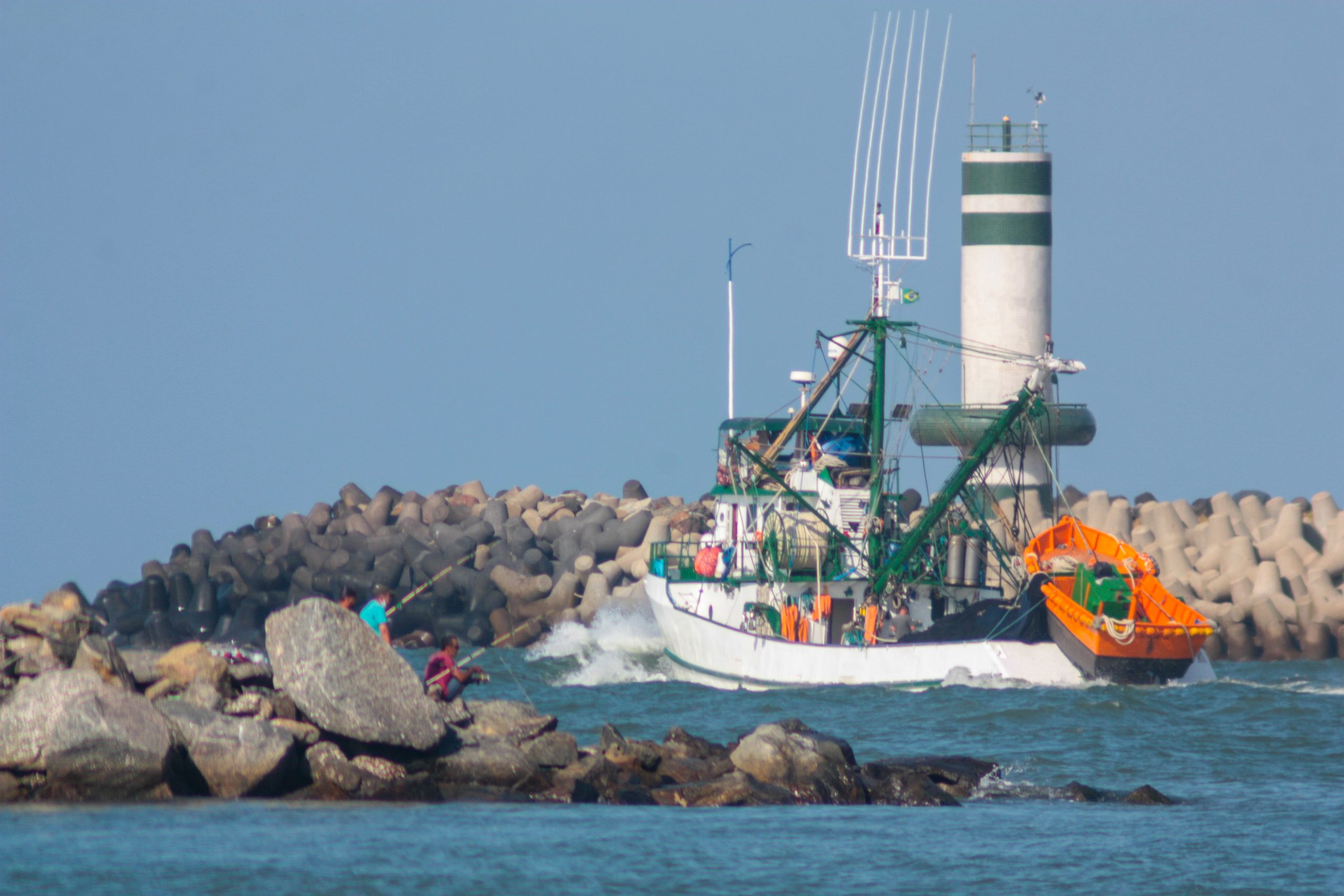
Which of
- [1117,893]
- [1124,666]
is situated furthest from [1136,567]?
[1117,893]

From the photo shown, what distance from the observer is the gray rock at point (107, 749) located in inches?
715

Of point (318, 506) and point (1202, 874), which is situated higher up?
point (318, 506)

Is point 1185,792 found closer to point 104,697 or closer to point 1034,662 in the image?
point 1034,662

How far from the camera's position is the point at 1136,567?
32312mm

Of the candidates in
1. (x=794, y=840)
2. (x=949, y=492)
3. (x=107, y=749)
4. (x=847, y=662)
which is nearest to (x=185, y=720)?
(x=107, y=749)

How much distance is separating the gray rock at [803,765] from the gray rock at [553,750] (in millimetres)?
2014

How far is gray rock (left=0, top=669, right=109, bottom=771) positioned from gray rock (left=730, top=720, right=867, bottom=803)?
7.20 m

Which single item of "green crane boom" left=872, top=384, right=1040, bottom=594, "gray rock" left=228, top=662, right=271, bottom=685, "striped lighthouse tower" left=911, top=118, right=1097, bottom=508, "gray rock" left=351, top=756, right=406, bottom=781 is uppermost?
"striped lighthouse tower" left=911, top=118, right=1097, bottom=508

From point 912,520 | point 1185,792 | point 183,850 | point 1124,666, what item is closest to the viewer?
point 183,850

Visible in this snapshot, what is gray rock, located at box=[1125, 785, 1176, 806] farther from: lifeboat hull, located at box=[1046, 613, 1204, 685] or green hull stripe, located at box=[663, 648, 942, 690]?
green hull stripe, located at box=[663, 648, 942, 690]

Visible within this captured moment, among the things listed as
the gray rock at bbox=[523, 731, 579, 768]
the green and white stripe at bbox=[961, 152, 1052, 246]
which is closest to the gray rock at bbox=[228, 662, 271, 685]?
the gray rock at bbox=[523, 731, 579, 768]

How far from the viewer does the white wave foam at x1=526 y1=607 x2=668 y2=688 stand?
141 ft

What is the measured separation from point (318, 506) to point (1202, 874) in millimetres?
41345

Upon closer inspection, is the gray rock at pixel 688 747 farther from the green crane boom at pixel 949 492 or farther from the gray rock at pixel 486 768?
the green crane boom at pixel 949 492
